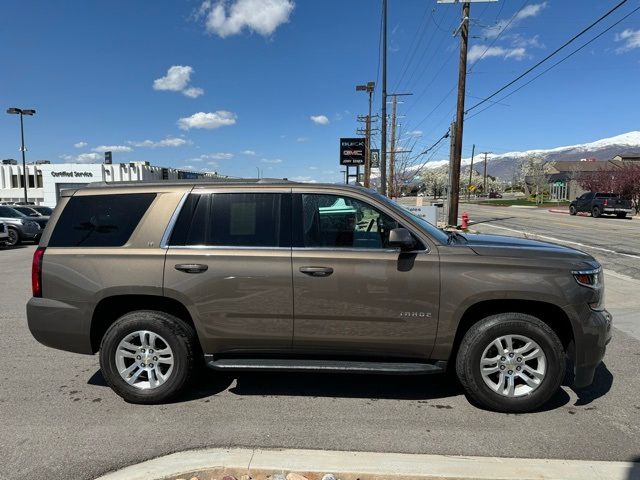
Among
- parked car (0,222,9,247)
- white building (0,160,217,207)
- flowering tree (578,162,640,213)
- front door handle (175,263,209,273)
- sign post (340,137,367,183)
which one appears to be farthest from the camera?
white building (0,160,217,207)

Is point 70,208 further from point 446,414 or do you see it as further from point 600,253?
point 600,253

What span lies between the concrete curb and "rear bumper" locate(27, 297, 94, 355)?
137 cm

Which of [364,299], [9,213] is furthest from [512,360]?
[9,213]

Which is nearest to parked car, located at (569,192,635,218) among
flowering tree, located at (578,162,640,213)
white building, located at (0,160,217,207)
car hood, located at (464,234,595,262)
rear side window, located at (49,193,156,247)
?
flowering tree, located at (578,162,640,213)

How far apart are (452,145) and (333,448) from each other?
1855 cm

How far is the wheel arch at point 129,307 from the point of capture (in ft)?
12.8

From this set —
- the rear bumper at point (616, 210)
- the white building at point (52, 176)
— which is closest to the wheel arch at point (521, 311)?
the rear bumper at point (616, 210)

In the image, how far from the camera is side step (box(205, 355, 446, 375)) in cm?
366

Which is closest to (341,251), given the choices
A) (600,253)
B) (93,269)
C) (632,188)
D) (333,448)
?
(333,448)

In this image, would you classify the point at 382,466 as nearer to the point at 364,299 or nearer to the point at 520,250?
the point at 364,299

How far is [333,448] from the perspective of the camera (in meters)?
3.22

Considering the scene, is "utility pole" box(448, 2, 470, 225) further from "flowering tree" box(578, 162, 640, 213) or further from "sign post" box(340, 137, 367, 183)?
"sign post" box(340, 137, 367, 183)

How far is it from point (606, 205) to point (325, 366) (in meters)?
34.9

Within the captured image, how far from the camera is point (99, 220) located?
402cm
